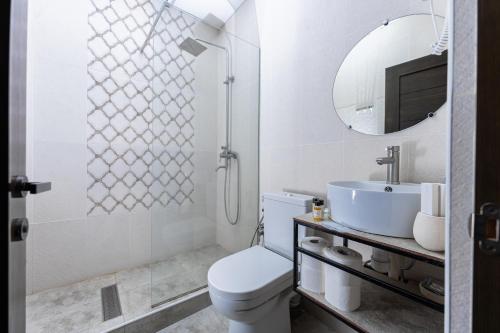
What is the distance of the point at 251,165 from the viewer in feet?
6.44

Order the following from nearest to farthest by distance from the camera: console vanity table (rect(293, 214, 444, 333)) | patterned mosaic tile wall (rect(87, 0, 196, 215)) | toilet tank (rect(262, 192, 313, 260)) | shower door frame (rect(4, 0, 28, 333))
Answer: shower door frame (rect(4, 0, 28, 333))
console vanity table (rect(293, 214, 444, 333))
toilet tank (rect(262, 192, 313, 260))
patterned mosaic tile wall (rect(87, 0, 196, 215))

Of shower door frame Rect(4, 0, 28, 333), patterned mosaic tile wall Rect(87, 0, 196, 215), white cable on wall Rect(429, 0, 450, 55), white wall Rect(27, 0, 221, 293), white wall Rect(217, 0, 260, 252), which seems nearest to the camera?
shower door frame Rect(4, 0, 28, 333)

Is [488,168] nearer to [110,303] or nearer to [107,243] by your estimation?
[110,303]

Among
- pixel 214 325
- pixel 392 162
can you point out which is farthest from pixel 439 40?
pixel 214 325

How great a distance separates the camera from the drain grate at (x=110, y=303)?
1.40 m

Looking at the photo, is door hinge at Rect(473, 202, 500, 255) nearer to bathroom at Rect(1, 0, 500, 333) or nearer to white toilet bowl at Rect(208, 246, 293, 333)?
bathroom at Rect(1, 0, 500, 333)

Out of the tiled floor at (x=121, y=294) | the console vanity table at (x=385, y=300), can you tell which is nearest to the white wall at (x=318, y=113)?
the console vanity table at (x=385, y=300)

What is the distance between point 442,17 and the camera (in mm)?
947

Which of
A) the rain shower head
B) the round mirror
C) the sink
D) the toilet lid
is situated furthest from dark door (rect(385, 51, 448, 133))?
the rain shower head

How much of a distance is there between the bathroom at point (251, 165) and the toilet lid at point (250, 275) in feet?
0.03

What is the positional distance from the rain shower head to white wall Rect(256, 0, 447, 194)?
554 mm

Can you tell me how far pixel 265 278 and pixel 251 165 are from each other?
1021mm

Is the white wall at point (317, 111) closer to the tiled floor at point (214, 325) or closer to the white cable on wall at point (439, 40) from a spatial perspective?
the white cable on wall at point (439, 40)

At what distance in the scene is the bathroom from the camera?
385 mm
